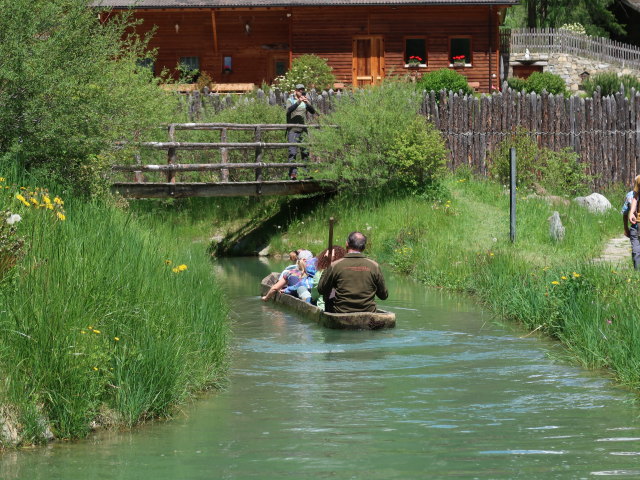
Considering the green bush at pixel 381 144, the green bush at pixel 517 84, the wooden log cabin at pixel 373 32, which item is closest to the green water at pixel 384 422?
the green bush at pixel 381 144

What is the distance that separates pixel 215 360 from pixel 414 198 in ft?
43.3

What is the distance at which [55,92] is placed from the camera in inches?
573

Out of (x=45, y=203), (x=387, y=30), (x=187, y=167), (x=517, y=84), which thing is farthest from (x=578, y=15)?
(x=45, y=203)

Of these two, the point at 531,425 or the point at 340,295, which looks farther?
the point at 340,295

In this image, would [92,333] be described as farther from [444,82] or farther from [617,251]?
[444,82]

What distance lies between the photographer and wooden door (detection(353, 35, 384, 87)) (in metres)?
42.0

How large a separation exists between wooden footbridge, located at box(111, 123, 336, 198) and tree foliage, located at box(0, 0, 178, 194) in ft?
15.7

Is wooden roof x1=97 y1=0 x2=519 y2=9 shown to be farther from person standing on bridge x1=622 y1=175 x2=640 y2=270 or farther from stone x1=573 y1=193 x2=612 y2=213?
person standing on bridge x1=622 y1=175 x2=640 y2=270

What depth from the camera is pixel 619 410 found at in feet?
33.1

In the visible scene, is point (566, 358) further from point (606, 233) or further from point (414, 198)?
point (414, 198)

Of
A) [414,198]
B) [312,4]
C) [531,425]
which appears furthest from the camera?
[312,4]

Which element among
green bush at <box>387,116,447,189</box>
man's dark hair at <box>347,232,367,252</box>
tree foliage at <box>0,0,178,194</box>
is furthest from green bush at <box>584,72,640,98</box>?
tree foliage at <box>0,0,178,194</box>

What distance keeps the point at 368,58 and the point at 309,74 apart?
4.39m

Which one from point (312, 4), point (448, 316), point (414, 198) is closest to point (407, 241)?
point (414, 198)
